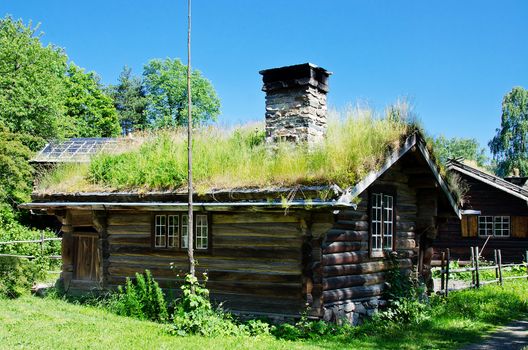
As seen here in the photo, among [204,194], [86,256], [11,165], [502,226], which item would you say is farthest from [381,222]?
[11,165]

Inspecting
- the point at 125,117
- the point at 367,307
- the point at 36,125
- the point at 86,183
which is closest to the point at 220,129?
the point at 86,183

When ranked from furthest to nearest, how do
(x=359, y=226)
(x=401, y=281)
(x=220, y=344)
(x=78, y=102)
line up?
(x=78, y=102), (x=401, y=281), (x=359, y=226), (x=220, y=344)

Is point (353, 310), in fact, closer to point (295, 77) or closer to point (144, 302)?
point (144, 302)

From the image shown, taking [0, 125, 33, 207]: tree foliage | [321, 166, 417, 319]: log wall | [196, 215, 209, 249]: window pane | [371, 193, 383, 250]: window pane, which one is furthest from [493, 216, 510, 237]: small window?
[0, 125, 33, 207]: tree foliage

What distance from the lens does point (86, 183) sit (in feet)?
45.5

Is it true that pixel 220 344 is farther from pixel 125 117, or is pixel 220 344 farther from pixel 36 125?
pixel 125 117

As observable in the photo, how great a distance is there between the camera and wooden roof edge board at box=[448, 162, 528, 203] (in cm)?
2459

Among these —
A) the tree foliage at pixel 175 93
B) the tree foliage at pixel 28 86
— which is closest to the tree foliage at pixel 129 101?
the tree foliage at pixel 175 93

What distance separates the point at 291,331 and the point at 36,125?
28.4 m

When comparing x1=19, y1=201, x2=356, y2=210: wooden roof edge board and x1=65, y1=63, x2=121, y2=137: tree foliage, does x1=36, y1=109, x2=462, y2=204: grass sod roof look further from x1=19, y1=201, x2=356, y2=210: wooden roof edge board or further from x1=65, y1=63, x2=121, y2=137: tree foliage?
x1=65, y1=63, x2=121, y2=137: tree foliage

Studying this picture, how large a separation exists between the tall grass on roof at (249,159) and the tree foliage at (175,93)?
1451 inches

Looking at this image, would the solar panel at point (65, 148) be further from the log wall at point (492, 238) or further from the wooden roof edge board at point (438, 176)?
the wooden roof edge board at point (438, 176)

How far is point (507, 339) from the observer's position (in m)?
11.2

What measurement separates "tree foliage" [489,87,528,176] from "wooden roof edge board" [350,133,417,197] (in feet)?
157
